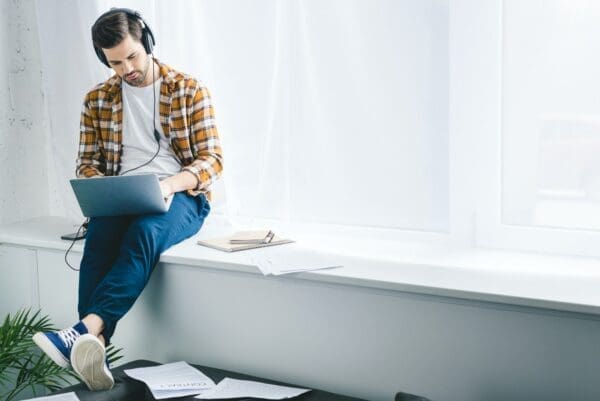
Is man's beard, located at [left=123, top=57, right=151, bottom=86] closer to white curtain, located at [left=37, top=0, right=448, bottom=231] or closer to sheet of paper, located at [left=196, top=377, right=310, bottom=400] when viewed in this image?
white curtain, located at [left=37, top=0, right=448, bottom=231]

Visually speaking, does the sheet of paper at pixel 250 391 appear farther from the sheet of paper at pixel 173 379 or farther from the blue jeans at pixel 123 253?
the blue jeans at pixel 123 253

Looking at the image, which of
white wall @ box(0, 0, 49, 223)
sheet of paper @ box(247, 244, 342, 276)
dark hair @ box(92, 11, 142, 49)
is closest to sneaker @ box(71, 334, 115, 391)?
sheet of paper @ box(247, 244, 342, 276)

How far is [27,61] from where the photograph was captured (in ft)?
9.66

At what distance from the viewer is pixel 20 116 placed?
2.93 meters

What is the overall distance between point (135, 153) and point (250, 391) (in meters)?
0.97

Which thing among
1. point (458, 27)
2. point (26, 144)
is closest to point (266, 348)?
point (458, 27)

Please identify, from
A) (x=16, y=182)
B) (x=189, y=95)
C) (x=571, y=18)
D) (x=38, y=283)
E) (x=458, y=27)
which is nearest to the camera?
(x=571, y=18)

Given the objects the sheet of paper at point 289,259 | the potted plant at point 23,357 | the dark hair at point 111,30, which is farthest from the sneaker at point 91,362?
the dark hair at point 111,30

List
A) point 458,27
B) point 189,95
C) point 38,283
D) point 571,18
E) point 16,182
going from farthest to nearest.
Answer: point 16,182, point 38,283, point 189,95, point 458,27, point 571,18

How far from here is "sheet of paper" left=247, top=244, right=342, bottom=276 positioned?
6.73 feet

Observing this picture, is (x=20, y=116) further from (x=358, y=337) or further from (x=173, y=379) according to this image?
(x=358, y=337)

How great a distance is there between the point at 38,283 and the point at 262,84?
108cm

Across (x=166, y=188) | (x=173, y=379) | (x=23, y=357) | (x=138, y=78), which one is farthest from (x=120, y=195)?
(x=23, y=357)

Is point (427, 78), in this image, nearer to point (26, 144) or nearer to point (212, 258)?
point (212, 258)
